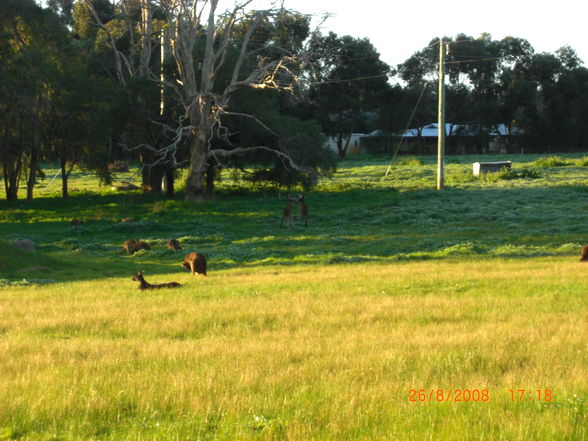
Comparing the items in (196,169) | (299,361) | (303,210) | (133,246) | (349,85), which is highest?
(349,85)

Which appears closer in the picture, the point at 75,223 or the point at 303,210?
the point at 303,210

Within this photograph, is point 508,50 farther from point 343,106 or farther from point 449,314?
point 449,314

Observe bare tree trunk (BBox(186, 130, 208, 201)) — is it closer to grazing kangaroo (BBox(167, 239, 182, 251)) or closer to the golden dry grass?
grazing kangaroo (BBox(167, 239, 182, 251))

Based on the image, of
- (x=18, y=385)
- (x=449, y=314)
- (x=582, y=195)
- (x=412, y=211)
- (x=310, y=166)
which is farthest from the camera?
(x=310, y=166)

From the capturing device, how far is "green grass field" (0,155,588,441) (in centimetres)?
623

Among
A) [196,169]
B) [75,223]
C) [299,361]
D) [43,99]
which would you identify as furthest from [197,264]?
[43,99]

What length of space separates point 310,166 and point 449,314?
3084 cm

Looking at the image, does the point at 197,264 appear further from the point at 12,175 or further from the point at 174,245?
the point at 12,175

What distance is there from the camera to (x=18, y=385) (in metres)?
7.54

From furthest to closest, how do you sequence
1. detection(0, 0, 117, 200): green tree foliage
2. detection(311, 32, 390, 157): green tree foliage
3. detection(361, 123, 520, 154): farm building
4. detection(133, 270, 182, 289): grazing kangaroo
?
detection(361, 123, 520, 154): farm building < detection(311, 32, 390, 157): green tree foliage < detection(0, 0, 117, 200): green tree foliage < detection(133, 270, 182, 289): grazing kangaroo

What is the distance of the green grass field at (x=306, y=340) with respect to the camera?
6.23m

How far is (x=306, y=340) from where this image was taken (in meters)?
9.74

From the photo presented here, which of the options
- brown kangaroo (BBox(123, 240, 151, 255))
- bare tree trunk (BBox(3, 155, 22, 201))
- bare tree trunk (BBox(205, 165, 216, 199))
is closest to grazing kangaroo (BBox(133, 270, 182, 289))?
brown kangaroo (BBox(123, 240, 151, 255))

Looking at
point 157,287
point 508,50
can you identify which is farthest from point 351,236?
point 508,50
